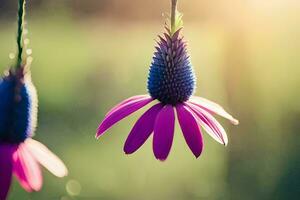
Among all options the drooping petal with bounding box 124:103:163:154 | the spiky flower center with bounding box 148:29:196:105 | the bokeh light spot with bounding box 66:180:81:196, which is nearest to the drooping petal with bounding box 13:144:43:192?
the drooping petal with bounding box 124:103:163:154

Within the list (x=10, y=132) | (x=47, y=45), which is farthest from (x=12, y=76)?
(x=47, y=45)

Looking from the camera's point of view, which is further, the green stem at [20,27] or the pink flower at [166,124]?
the pink flower at [166,124]

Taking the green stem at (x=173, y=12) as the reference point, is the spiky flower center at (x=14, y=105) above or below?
below

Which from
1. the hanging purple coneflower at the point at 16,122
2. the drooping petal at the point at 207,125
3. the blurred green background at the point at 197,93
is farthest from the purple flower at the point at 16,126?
the blurred green background at the point at 197,93

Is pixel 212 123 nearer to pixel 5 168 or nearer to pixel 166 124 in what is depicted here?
pixel 166 124

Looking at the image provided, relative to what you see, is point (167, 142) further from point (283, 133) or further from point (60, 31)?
point (60, 31)

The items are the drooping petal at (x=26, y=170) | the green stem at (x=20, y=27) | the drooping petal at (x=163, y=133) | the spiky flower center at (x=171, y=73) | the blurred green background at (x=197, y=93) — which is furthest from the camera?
the blurred green background at (x=197, y=93)

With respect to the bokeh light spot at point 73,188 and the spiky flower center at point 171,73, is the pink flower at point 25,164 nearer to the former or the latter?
the spiky flower center at point 171,73

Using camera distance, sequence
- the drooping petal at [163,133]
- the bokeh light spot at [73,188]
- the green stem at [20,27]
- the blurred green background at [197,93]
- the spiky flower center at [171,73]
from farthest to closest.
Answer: the blurred green background at [197,93] → the bokeh light spot at [73,188] → the spiky flower center at [171,73] → the drooping petal at [163,133] → the green stem at [20,27]
